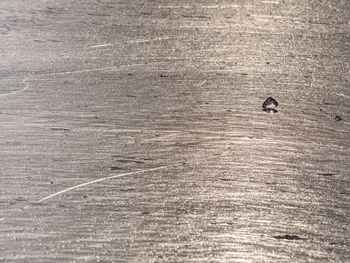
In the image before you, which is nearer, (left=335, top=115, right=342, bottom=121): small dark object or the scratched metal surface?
the scratched metal surface

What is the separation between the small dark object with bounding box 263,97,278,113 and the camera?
0.93 metres

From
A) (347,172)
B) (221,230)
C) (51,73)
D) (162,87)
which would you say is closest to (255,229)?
(221,230)

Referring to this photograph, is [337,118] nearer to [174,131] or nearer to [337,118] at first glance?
[337,118]

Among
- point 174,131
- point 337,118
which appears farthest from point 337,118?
point 174,131

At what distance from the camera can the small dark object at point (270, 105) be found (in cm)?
93

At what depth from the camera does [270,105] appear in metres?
0.94

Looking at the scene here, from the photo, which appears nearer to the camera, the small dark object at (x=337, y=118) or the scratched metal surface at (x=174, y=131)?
the scratched metal surface at (x=174, y=131)

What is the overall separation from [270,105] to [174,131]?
15 centimetres

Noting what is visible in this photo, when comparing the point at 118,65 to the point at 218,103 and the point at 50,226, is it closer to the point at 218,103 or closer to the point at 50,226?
the point at 218,103

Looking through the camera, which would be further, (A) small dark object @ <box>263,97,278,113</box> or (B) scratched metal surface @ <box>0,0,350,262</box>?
(A) small dark object @ <box>263,97,278,113</box>

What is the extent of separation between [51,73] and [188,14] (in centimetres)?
25

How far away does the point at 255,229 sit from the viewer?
779mm

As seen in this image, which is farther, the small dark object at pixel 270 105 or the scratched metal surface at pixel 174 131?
the small dark object at pixel 270 105

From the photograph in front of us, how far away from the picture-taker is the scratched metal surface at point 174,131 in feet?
2.54
